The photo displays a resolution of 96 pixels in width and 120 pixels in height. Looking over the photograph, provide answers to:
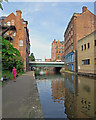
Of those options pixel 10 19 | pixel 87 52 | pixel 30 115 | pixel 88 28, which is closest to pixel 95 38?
pixel 87 52

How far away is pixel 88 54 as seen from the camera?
90.8 feet

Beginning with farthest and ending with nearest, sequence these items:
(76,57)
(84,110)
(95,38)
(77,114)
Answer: (76,57) → (95,38) → (84,110) → (77,114)

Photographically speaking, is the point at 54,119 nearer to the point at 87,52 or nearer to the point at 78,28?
the point at 87,52

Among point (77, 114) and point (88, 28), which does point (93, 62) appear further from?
point (77, 114)

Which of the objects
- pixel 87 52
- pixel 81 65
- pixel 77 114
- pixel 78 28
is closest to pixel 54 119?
pixel 77 114

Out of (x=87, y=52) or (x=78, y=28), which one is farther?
(x=78, y=28)

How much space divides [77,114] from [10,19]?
39.2m

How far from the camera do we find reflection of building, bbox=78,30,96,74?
998 inches

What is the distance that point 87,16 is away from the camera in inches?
1505

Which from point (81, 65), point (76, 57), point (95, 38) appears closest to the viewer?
point (95, 38)

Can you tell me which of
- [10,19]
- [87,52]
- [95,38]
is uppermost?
[10,19]

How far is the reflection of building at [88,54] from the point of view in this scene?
83.2ft

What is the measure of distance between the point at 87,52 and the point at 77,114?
2535 centimetres

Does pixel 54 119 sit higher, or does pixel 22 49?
pixel 22 49
